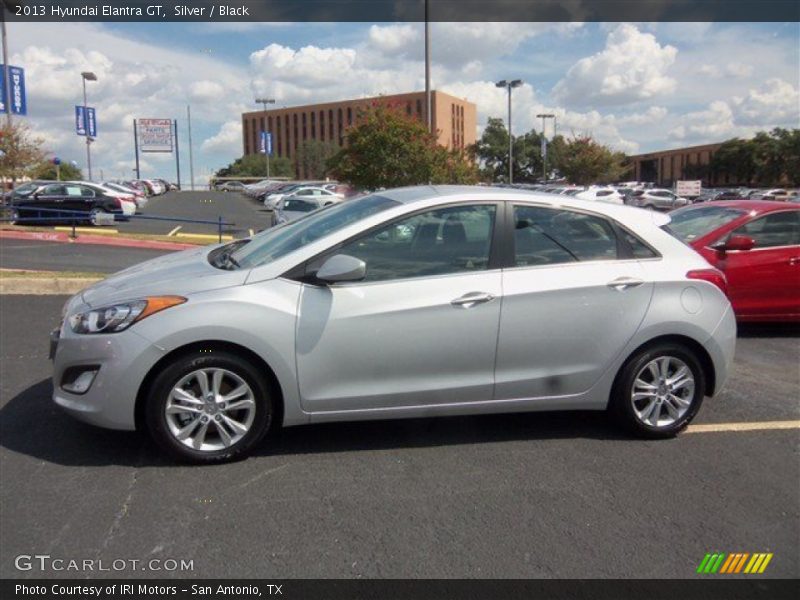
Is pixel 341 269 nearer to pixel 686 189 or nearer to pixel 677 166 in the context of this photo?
pixel 686 189

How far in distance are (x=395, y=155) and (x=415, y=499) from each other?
1657cm

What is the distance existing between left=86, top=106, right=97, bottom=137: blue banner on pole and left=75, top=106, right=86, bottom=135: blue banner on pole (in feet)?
1.03

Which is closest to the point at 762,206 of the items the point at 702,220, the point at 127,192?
the point at 702,220

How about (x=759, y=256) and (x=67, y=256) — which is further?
(x=67, y=256)

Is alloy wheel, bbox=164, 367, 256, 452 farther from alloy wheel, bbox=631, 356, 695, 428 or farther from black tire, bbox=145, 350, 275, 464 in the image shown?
alloy wheel, bbox=631, 356, 695, 428

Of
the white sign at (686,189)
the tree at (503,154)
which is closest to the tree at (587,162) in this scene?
the tree at (503,154)

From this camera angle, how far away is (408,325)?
4.04m

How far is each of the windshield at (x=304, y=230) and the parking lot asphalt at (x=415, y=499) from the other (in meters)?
1.19

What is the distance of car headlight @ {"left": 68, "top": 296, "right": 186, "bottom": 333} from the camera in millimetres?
3836

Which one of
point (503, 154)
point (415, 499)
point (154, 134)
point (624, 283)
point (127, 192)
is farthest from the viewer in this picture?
point (503, 154)

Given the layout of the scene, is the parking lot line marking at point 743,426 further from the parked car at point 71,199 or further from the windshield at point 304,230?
the parked car at point 71,199

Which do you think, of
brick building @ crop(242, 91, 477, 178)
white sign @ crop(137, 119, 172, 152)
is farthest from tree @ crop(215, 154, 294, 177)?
white sign @ crop(137, 119, 172, 152)

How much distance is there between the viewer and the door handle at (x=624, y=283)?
437 centimetres
